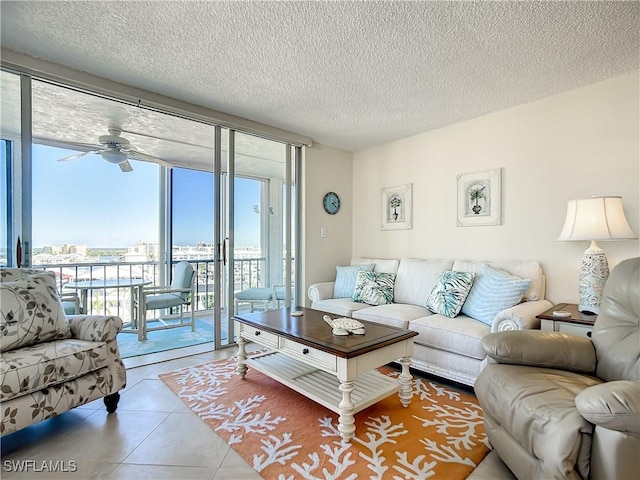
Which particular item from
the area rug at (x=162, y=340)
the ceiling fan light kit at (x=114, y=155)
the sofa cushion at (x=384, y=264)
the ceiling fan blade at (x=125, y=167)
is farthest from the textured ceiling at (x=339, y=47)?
the area rug at (x=162, y=340)

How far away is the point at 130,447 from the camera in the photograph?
1674 mm

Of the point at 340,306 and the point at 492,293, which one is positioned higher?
the point at 492,293

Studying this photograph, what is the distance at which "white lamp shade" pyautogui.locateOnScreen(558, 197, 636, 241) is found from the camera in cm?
214

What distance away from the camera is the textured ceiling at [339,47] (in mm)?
1752

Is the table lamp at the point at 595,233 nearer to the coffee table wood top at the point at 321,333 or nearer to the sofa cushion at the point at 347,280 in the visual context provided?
the coffee table wood top at the point at 321,333

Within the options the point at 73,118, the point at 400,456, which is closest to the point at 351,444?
the point at 400,456

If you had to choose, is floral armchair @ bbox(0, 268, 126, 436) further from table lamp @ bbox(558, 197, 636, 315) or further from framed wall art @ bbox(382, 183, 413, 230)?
table lamp @ bbox(558, 197, 636, 315)

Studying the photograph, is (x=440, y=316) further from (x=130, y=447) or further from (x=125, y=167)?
(x=125, y=167)

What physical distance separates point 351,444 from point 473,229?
234 cm

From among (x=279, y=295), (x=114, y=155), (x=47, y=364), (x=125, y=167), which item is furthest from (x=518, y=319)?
(x=125, y=167)

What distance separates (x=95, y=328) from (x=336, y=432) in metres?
1.54

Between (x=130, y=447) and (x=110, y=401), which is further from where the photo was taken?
(x=110, y=401)

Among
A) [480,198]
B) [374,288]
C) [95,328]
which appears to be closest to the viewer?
[95,328]

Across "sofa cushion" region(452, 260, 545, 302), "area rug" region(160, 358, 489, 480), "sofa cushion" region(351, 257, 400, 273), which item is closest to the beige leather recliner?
"area rug" region(160, 358, 489, 480)
